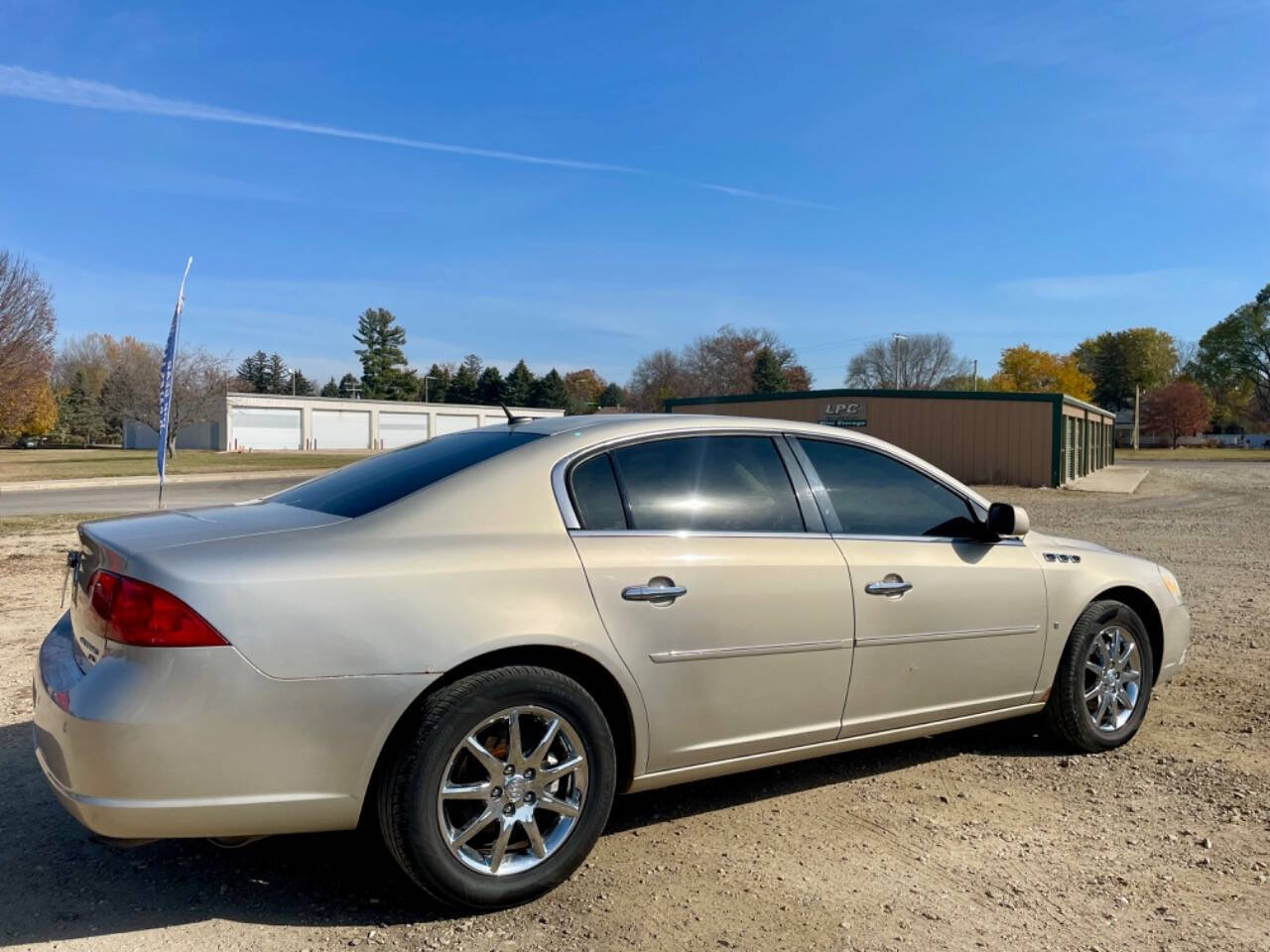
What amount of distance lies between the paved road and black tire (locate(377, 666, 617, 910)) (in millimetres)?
14794

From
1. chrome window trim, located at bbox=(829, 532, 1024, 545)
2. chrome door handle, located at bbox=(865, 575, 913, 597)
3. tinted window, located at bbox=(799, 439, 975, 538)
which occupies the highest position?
tinted window, located at bbox=(799, 439, 975, 538)

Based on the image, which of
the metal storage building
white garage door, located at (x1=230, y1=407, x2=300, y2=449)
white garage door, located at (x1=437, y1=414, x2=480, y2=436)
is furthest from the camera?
white garage door, located at (x1=437, y1=414, x2=480, y2=436)

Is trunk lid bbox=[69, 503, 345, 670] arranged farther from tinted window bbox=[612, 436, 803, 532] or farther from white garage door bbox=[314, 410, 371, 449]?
white garage door bbox=[314, 410, 371, 449]

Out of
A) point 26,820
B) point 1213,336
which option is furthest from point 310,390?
point 26,820

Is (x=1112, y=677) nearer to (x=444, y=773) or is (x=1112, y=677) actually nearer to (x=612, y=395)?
(x=444, y=773)

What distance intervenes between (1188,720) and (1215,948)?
256cm

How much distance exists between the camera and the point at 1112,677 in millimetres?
4621

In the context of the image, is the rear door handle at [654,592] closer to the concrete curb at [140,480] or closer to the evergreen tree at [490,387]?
the concrete curb at [140,480]

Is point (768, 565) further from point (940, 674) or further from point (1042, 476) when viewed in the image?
point (1042, 476)

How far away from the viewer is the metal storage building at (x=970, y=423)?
29.4 meters

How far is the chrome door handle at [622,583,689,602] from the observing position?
127 inches

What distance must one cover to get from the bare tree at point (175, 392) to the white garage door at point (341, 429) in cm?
1135

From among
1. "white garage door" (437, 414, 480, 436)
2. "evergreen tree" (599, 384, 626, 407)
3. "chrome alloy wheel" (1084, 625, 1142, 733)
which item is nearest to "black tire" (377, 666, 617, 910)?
"chrome alloy wheel" (1084, 625, 1142, 733)

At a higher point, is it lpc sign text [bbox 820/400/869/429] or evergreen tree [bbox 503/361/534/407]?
evergreen tree [bbox 503/361/534/407]
